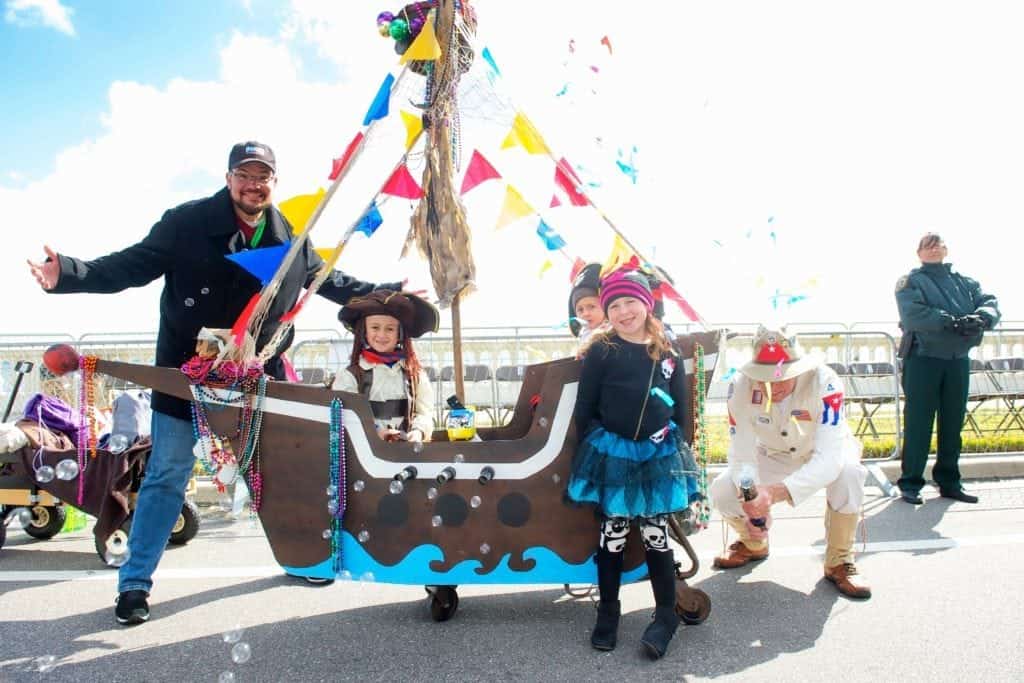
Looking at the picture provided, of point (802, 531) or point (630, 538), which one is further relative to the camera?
point (802, 531)

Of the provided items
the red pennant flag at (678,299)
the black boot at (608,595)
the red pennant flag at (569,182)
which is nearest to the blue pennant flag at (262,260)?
the red pennant flag at (569,182)

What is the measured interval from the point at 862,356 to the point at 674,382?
309 inches

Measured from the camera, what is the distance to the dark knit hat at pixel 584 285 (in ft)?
10.8

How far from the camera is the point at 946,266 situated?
15.6 feet

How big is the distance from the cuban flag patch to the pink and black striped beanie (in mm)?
889

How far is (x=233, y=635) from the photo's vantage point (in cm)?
267

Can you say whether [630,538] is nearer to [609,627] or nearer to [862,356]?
[609,627]

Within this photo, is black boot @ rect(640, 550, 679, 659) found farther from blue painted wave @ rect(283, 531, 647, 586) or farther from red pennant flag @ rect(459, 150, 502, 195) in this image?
red pennant flag @ rect(459, 150, 502, 195)

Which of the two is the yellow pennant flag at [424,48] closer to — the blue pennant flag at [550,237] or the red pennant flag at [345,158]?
the red pennant flag at [345,158]

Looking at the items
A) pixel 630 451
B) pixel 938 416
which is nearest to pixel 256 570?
pixel 630 451

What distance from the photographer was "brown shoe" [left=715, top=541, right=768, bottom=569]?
3.40 meters

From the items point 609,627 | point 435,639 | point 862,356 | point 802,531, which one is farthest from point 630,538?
point 862,356

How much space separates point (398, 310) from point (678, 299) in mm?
1206

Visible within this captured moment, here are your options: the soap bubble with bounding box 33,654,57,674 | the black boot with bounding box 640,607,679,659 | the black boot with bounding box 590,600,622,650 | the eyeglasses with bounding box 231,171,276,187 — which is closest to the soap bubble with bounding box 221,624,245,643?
the soap bubble with bounding box 33,654,57,674
